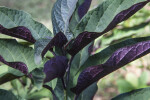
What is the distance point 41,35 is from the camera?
0.84 m

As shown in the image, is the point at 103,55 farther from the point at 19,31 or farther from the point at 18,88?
the point at 18,88

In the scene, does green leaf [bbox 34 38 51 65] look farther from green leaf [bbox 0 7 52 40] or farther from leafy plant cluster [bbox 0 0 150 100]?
green leaf [bbox 0 7 52 40]

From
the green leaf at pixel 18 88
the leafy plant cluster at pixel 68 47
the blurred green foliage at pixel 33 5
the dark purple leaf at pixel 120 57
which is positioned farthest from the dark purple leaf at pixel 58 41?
the blurred green foliage at pixel 33 5

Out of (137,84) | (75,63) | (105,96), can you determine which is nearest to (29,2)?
(105,96)

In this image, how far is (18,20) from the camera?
803 millimetres

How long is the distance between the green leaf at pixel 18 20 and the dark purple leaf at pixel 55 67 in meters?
0.14

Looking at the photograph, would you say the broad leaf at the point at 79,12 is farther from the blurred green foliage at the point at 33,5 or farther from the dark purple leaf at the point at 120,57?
the blurred green foliage at the point at 33,5

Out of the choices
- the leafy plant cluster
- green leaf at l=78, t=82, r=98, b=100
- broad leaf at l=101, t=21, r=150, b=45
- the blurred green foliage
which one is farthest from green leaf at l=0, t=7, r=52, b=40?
the blurred green foliage

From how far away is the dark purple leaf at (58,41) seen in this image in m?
0.70

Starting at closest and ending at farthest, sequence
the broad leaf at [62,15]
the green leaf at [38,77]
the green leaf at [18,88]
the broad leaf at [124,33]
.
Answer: the green leaf at [38,77] → the broad leaf at [62,15] → the green leaf at [18,88] → the broad leaf at [124,33]

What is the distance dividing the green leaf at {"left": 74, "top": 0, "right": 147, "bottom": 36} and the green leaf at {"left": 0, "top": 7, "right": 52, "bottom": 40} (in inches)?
6.2

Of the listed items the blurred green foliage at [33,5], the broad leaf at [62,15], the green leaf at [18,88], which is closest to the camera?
the broad leaf at [62,15]

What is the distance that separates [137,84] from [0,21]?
172 cm

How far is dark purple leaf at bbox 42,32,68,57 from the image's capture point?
2.29 ft
